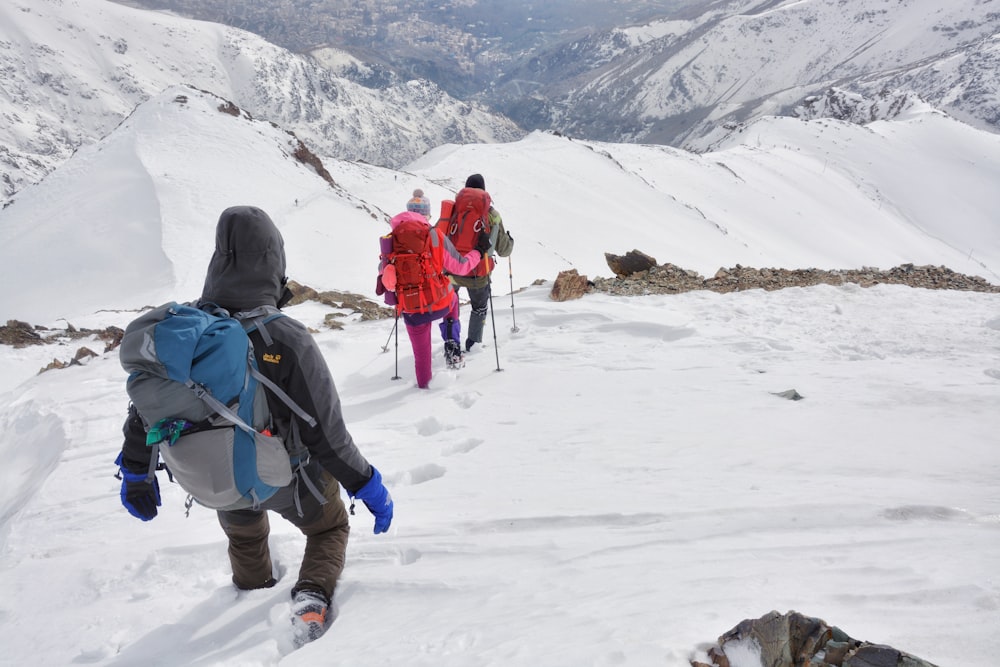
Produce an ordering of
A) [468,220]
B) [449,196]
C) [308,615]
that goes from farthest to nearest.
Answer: [449,196] < [468,220] < [308,615]

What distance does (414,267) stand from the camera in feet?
20.4

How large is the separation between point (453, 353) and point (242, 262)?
4.84 m

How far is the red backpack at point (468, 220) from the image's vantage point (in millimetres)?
6969

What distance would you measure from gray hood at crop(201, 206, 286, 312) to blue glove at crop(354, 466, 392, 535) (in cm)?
111

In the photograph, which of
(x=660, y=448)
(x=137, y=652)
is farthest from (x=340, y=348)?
(x=137, y=652)

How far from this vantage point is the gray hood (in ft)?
8.97

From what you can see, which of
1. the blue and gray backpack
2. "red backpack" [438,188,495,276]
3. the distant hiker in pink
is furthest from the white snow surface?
"red backpack" [438,188,495,276]

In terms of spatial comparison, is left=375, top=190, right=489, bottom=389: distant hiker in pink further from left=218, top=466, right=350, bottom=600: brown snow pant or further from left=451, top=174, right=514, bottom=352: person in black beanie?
left=218, top=466, right=350, bottom=600: brown snow pant

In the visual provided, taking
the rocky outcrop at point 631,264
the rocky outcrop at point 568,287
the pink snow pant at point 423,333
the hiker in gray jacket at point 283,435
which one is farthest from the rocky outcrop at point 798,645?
the rocky outcrop at point 631,264

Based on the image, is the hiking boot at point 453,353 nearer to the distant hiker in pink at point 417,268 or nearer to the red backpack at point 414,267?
the distant hiker in pink at point 417,268

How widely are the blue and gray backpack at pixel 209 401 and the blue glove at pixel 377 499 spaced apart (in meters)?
0.41

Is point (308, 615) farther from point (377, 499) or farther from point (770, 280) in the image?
point (770, 280)

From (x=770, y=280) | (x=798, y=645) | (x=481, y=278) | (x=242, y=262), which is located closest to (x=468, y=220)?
(x=481, y=278)

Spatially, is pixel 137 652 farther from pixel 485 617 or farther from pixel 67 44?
pixel 67 44
